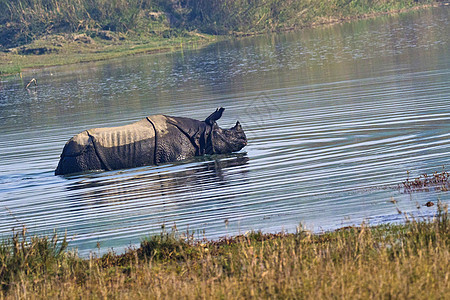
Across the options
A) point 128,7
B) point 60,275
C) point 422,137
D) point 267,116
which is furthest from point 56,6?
point 60,275

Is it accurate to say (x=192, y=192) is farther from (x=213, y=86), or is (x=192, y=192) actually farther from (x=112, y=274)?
(x=213, y=86)

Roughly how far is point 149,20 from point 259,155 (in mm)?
78003

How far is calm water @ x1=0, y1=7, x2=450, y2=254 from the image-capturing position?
34.8 feet

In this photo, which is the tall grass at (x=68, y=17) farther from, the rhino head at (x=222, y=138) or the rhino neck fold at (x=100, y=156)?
the rhino head at (x=222, y=138)

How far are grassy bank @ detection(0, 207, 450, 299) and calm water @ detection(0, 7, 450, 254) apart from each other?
0.96 meters

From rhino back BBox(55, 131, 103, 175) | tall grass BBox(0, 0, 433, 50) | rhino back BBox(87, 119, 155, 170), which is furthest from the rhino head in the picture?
tall grass BBox(0, 0, 433, 50)

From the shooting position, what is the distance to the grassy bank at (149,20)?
82.1m

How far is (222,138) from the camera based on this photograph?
56.0 feet

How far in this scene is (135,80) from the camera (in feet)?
139

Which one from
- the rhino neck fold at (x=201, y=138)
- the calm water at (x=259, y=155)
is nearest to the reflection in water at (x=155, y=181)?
the calm water at (x=259, y=155)

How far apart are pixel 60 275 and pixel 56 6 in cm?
9028

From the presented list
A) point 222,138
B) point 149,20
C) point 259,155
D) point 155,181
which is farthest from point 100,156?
point 149,20

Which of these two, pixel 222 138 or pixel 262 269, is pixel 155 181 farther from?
pixel 262 269

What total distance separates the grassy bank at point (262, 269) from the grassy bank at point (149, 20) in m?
70.5
